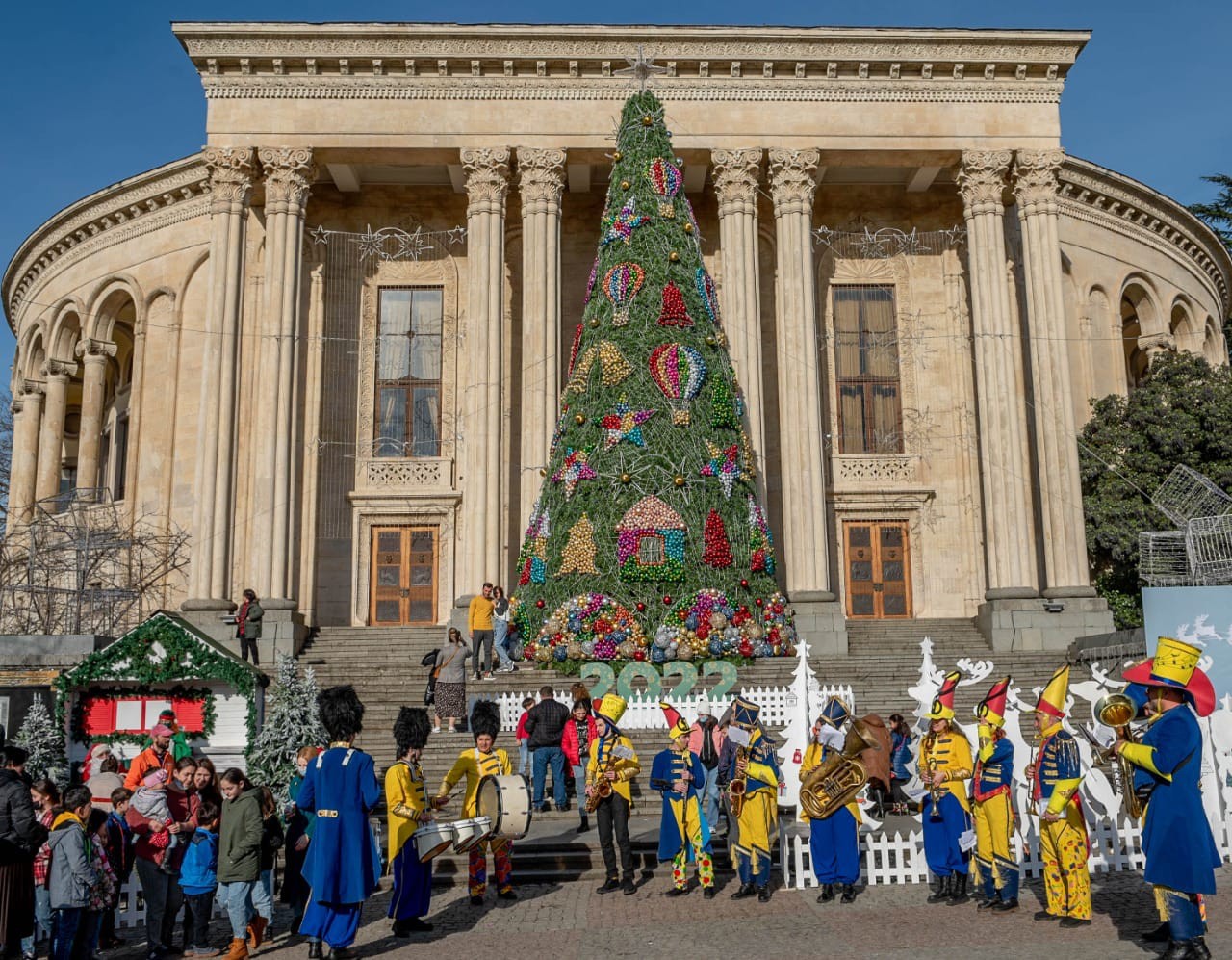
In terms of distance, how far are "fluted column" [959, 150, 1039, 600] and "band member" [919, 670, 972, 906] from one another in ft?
52.6

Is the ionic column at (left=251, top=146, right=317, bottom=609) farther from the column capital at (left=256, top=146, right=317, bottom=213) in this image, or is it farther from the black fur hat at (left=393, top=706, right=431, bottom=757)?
the black fur hat at (left=393, top=706, right=431, bottom=757)

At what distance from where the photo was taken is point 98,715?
1177 cm

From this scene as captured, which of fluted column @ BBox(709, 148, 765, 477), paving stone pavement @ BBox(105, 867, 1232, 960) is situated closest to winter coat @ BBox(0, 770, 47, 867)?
paving stone pavement @ BBox(105, 867, 1232, 960)

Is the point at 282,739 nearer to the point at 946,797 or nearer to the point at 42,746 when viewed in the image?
the point at 42,746

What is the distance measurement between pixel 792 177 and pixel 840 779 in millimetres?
19275

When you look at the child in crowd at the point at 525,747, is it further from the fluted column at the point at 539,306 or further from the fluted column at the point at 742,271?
the fluted column at the point at 742,271

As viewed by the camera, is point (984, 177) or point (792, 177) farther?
point (984, 177)

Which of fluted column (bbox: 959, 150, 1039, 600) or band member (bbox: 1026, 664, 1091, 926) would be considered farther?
fluted column (bbox: 959, 150, 1039, 600)

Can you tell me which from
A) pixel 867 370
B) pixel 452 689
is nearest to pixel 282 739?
pixel 452 689

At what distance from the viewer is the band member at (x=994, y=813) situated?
9102 mm

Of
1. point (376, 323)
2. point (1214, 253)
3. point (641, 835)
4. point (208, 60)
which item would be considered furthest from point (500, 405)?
point (1214, 253)

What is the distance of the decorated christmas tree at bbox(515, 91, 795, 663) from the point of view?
19484 millimetres

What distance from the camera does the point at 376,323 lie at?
29.0m

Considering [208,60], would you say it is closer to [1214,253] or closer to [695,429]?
[695,429]
